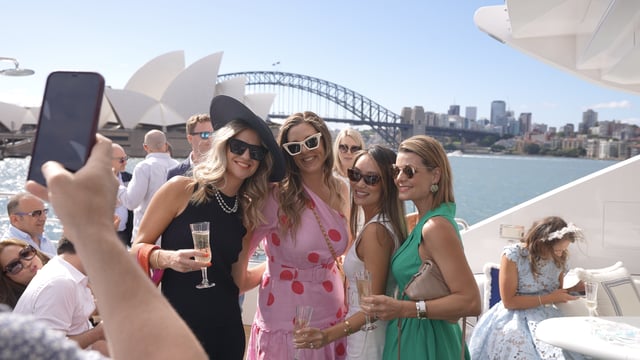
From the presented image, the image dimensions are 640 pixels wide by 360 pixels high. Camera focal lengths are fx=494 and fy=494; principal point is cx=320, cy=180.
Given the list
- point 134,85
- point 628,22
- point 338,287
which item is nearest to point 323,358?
point 338,287

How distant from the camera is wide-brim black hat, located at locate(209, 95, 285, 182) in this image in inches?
76.9

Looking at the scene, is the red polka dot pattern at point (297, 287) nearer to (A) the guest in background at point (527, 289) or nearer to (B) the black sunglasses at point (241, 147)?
(B) the black sunglasses at point (241, 147)

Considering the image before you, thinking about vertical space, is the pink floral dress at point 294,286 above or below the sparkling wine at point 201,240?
below

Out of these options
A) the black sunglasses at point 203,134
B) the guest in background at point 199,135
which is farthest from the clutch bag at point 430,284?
the black sunglasses at point 203,134

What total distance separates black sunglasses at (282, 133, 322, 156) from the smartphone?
56.4 inches

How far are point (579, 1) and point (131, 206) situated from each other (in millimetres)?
3399

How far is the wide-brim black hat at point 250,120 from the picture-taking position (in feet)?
6.41

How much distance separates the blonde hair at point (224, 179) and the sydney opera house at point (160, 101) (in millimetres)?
29097

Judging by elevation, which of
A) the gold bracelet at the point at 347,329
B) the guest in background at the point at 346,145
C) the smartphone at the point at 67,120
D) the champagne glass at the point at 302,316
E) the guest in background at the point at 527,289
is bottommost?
the guest in background at the point at 527,289

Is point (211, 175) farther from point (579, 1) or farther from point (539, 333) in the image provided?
point (579, 1)

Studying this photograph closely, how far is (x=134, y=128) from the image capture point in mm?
35312

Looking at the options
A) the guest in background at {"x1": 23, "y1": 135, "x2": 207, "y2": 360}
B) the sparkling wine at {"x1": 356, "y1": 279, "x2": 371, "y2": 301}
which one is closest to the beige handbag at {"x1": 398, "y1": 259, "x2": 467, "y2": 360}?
the sparkling wine at {"x1": 356, "y1": 279, "x2": 371, "y2": 301}

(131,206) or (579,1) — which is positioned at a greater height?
(579,1)

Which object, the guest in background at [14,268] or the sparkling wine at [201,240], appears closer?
the sparkling wine at [201,240]
